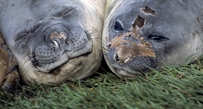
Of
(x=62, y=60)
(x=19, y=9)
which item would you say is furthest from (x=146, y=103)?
(x=19, y=9)

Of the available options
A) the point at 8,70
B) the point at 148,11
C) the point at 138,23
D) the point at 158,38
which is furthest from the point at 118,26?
the point at 8,70

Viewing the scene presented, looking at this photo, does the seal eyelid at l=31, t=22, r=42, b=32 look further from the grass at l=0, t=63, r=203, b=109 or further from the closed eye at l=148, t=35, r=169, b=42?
the closed eye at l=148, t=35, r=169, b=42

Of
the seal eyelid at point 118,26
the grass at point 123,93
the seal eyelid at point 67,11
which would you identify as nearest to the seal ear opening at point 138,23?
the seal eyelid at point 118,26

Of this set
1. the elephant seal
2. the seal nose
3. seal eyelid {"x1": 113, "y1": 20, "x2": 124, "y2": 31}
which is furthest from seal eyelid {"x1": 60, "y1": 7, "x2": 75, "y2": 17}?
seal eyelid {"x1": 113, "y1": 20, "x2": 124, "y2": 31}

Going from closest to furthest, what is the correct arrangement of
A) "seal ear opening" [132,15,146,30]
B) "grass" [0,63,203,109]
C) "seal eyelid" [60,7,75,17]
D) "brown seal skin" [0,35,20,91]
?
"grass" [0,63,203,109] → "seal ear opening" [132,15,146,30] → "brown seal skin" [0,35,20,91] → "seal eyelid" [60,7,75,17]

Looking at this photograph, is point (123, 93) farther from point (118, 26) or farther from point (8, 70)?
point (8, 70)

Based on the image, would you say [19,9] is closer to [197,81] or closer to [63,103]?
[63,103]

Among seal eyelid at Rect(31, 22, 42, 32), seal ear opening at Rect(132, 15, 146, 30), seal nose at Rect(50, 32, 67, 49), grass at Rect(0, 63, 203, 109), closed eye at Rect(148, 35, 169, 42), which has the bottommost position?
grass at Rect(0, 63, 203, 109)
